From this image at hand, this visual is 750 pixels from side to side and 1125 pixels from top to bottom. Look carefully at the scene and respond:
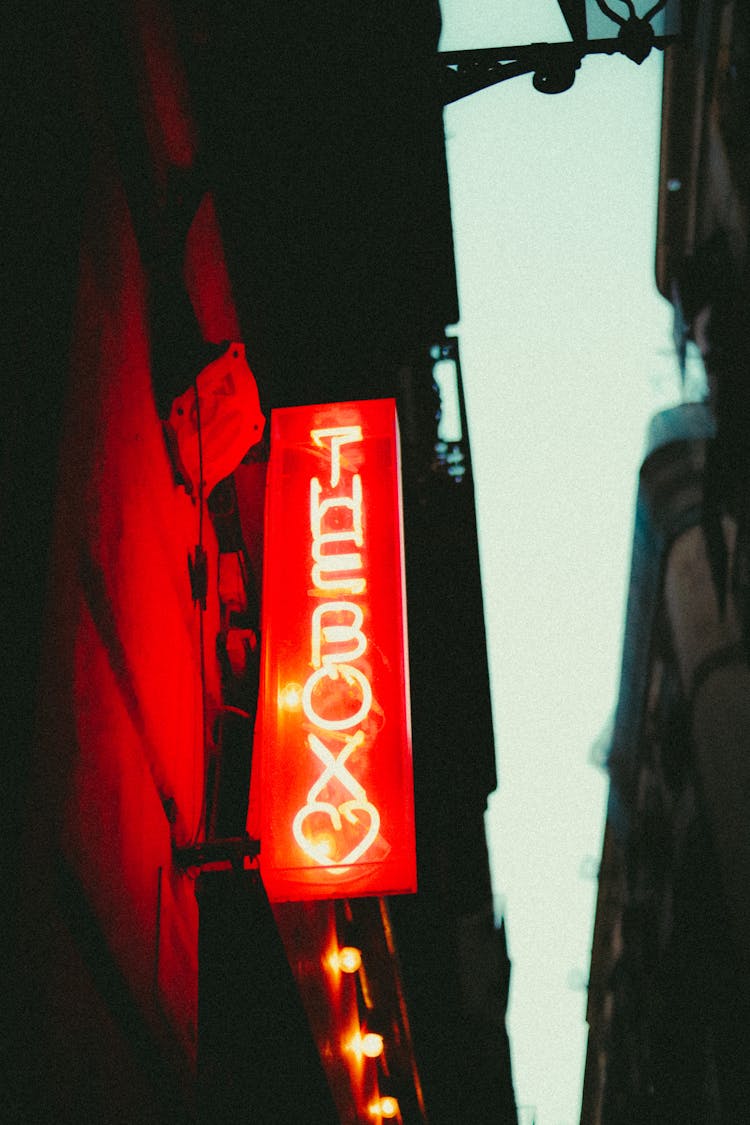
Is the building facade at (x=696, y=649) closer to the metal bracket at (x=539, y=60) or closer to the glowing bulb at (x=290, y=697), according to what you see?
the metal bracket at (x=539, y=60)

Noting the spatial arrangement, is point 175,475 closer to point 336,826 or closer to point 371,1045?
point 336,826

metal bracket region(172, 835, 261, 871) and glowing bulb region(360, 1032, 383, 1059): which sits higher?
metal bracket region(172, 835, 261, 871)

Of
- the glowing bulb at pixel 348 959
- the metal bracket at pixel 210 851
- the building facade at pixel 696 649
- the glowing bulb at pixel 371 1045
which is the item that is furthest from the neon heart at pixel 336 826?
the building facade at pixel 696 649

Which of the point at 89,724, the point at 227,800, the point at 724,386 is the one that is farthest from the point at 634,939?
the point at 89,724

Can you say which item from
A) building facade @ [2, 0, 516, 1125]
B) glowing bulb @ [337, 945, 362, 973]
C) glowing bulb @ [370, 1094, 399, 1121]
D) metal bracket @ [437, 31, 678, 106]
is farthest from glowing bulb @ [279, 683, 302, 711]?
glowing bulb @ [370, 1094, 399, 1121]

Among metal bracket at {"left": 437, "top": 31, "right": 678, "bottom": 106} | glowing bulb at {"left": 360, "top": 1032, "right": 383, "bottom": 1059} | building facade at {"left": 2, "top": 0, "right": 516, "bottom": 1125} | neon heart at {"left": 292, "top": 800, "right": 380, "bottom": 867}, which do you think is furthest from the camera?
glowing bulb at {"left": 360, "top": 1032, "right": 383, "bottom": 1059}

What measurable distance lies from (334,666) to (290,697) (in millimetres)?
264

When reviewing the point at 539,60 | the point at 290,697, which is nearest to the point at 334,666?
the point at 290,697

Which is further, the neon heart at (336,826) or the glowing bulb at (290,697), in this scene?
the glowing bulb at (290,697)

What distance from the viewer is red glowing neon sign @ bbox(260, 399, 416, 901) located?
4.88 meters

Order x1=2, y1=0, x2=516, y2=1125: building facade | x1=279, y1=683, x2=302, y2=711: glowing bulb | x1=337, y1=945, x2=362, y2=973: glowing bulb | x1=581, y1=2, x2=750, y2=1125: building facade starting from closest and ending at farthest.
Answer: x1=2, y1=0, x2=516, y2=1125: building facade, x1=279, y1=683, x2=302, y2=711: glowing bulb, x1=337, y1=945, x2=362, y2=973: glowing bulb, x1=581, y1=2, x2=750, y2=1125: building facade

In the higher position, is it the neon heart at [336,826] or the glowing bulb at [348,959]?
the glowing bulb at [348,959]

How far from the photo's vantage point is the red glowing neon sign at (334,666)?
4875mm

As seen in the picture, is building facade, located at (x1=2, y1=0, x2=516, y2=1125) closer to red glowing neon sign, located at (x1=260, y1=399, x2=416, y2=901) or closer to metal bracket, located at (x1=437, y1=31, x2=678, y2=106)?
metal bracket, located at (x1=437, y1=31, x2=678, y2=106)
